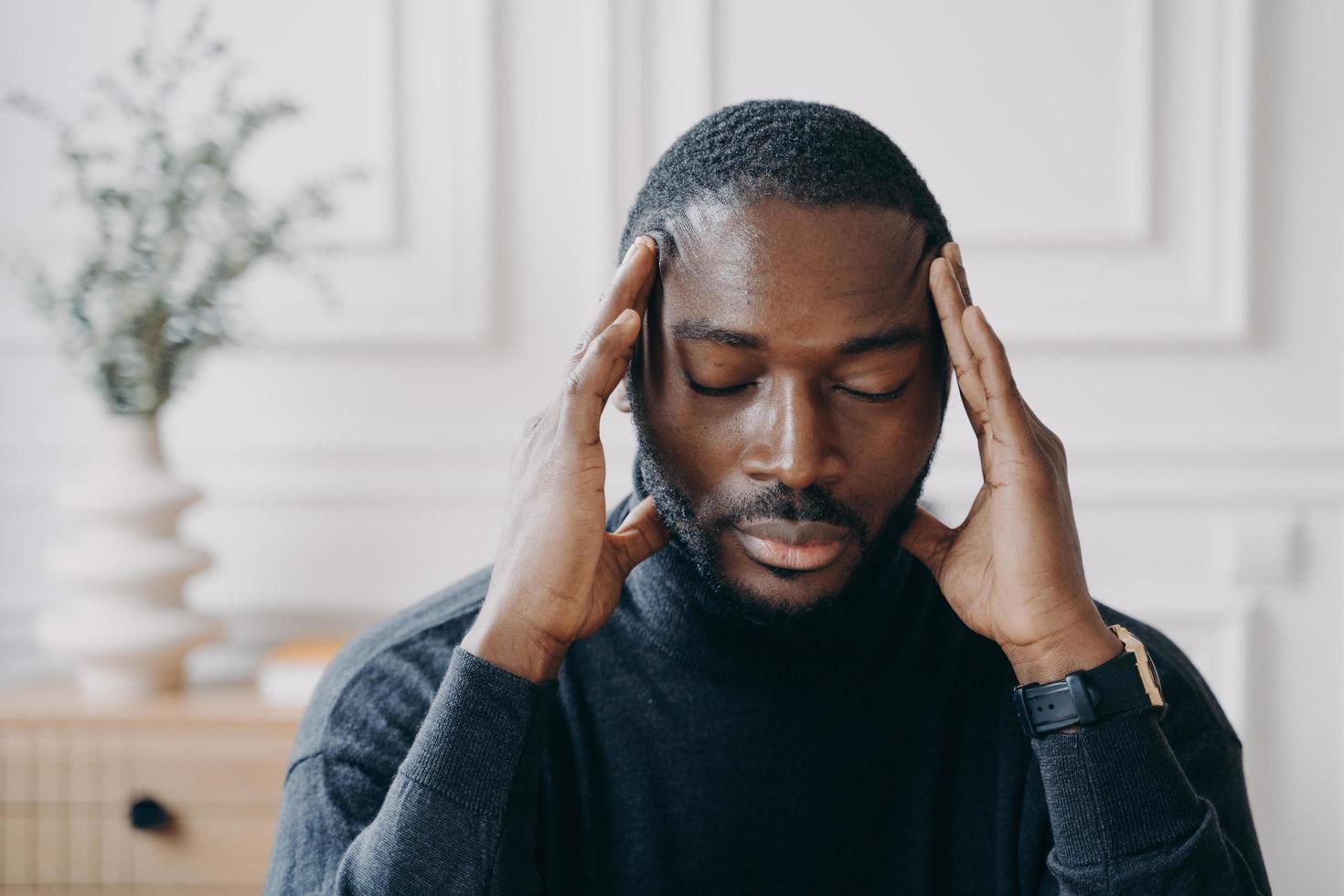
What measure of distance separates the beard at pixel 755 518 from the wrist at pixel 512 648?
0.15 m

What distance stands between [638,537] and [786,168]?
0.33 metres

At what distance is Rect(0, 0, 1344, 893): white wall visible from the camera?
1853mm

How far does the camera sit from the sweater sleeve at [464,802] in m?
0.85

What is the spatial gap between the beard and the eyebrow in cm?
9

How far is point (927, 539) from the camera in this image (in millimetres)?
1040

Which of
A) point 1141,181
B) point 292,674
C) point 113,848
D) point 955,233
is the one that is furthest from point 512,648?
point 1141,181

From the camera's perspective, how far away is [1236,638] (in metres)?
1.86

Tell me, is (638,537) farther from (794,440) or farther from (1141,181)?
(1141,181)

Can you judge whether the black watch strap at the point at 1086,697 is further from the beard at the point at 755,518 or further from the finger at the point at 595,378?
the finger at the point at 595,378

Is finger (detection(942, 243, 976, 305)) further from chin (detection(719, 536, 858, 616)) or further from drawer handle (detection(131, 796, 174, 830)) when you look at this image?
drawer handle (detection(131, 796, 174, 830))

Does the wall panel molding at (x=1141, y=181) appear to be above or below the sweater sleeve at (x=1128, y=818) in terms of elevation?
above

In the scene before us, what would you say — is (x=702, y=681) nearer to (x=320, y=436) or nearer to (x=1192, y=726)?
(x=1192, y=726)

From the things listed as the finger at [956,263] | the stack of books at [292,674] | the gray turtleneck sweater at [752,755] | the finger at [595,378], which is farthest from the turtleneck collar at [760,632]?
the stack of books at [292,674]

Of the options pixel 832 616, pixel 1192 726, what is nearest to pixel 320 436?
pixel 832 616
